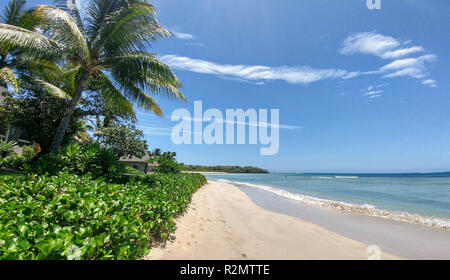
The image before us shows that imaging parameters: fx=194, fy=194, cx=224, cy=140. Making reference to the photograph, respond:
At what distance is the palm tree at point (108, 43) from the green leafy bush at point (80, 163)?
5.92ft

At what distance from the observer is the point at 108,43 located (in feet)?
25.4

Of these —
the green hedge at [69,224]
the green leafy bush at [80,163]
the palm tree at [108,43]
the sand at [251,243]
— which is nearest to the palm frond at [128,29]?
the palm tree at [108,43]

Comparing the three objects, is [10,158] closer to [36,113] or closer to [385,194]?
[36,113]

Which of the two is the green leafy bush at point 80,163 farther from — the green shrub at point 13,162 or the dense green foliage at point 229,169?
the dense green foliage at point 229,169

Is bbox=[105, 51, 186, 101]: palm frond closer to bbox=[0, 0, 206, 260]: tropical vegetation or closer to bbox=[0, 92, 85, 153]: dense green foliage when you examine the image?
bbox=[0, 0, 206, 260]: tropical vegetation

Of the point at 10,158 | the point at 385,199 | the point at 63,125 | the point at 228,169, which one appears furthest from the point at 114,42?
the point at 228,169

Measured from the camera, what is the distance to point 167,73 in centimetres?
776

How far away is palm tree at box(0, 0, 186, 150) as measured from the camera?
6.74 m

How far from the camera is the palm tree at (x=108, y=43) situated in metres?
6.74

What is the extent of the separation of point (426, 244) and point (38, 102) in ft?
61.9

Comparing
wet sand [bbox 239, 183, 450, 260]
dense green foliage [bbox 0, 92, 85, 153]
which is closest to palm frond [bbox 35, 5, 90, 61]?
dense green foliage [bbox 0, 92, 85, 153]

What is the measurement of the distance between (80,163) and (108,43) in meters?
5.05

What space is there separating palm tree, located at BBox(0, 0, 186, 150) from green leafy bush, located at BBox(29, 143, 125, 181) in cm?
180
